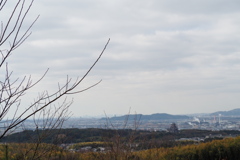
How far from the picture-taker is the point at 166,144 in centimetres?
1207

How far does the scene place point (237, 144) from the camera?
1066cm

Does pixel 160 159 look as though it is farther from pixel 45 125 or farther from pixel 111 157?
pixel 45 125

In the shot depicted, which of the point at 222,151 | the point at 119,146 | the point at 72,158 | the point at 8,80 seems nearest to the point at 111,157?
the point at 119,146

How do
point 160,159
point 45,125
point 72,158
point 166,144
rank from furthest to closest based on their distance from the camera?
point 166,144
point 160,159
point 72,158
point 45,125

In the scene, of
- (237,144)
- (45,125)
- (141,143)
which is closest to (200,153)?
(237,144)

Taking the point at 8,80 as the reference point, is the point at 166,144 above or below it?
below

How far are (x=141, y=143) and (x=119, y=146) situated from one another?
1.57 m

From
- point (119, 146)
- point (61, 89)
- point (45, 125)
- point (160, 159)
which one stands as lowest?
point (160, 159)

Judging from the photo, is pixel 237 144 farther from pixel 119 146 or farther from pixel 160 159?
pixel 119 146

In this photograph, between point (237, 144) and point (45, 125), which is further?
point (237, 144)

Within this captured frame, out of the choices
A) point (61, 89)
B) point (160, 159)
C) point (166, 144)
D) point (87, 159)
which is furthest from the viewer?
point (166, 144)

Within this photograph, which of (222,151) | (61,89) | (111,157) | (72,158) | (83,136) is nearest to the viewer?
(61,89)

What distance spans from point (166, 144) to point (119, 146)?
5.04 metres

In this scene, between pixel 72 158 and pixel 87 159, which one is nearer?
pixel 72 158
